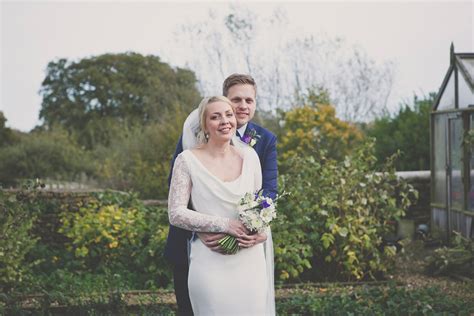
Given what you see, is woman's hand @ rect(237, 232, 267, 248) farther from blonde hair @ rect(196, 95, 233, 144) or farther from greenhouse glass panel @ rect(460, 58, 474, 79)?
greenhouse glass panel @ rect(460, 58, 474, 79)

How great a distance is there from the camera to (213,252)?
3.38m

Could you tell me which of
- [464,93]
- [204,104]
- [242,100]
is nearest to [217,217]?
[204,104]

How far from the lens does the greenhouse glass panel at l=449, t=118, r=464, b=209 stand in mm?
9352

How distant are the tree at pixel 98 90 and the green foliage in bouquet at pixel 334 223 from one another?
20.5m

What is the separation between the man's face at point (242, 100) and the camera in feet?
11.9

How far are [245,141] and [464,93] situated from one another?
21.3 feet

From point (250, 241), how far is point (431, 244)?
277 inches

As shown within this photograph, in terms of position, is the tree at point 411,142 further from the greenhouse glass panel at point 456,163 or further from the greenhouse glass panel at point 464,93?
the greenhouse glass panel at point 464,93

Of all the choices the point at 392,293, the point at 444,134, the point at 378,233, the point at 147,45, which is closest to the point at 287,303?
the point at 392,293

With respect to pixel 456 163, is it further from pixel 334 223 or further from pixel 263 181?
pixel 263 181

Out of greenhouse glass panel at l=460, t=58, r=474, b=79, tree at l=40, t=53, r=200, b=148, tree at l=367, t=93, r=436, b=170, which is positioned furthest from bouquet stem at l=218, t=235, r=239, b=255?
A: tree at l=40, t=53, r=200, b=148

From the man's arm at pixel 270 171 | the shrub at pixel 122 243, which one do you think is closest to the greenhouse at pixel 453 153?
the shrub at pixel 122 243

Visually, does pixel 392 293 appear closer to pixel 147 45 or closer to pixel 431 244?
pixel 431 244

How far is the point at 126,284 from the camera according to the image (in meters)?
6.94
